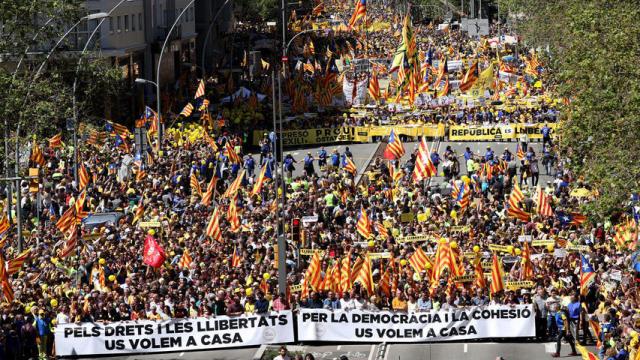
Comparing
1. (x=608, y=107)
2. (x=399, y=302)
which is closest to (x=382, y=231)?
(x=399, y=302)

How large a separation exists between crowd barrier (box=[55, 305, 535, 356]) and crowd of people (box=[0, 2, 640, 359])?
0.28 meters

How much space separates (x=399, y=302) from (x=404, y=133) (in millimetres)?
34773

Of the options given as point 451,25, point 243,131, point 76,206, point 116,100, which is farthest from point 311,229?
point 451,25

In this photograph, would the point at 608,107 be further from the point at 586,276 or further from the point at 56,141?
the point at 56,141

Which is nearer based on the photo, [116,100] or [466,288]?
[466,288]

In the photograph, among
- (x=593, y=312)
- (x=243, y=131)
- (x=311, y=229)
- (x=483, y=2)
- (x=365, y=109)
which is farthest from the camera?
(x=483, y=2)

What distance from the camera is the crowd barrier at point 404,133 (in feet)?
219

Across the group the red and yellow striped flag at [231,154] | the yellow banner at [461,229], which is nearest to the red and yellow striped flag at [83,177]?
the red and yellow striped flag at [231,154]

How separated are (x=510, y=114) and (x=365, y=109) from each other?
7.48 metres

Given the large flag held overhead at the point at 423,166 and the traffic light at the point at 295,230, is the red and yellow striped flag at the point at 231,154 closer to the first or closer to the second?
the large flag held overhead at the point at 423,166

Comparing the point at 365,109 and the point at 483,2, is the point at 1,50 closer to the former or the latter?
the point at 365,109

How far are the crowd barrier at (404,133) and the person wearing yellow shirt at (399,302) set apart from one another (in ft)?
109

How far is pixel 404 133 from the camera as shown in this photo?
67625mm

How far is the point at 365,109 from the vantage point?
72625 millimetres
